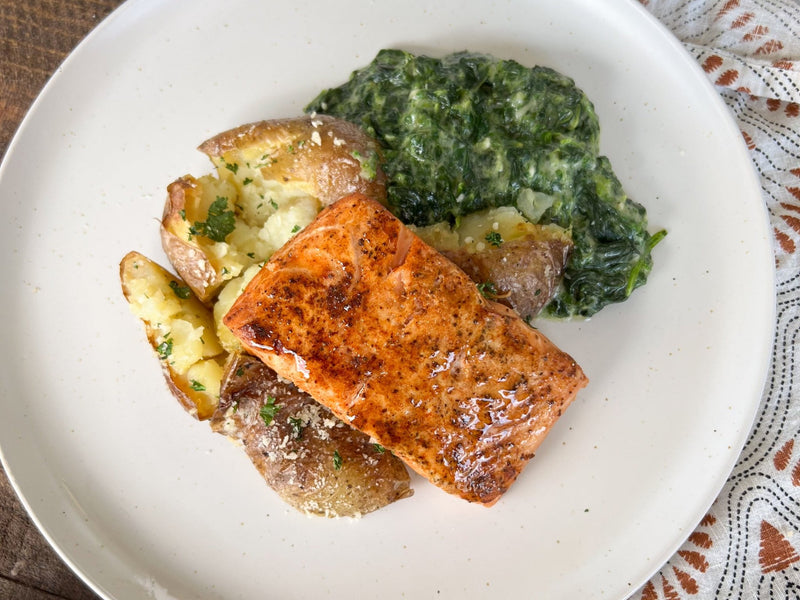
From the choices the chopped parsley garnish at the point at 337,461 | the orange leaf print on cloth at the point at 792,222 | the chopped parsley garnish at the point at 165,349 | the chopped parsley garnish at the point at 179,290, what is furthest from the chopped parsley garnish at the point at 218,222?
the orange leaf print on cloth at the point at 792,222

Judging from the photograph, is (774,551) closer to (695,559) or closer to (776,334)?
(695,559)

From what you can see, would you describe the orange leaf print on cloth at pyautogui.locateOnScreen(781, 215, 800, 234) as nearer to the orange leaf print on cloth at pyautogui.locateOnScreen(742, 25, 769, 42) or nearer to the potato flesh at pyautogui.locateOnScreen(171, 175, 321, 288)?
the orange leaf print on cloth at pyautogui.locateOnScreen(742, 25, 769, 42)

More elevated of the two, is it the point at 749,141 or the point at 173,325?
the point at 749,141

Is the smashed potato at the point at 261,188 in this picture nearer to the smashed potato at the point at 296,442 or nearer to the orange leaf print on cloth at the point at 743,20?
the smashed potato at the point at 296,442

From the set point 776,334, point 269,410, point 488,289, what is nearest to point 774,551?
point 776,334

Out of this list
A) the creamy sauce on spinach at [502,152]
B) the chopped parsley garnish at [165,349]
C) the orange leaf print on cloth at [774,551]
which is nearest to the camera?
the chopped parsley garnish at [165,349]

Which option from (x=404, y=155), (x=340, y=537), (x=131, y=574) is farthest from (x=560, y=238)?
(x=131, y=574)

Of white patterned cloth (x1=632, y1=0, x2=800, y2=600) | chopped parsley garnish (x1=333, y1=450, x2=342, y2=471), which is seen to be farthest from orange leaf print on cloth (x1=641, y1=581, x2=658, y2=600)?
chopped parsley garnish (x1=333, y1=450, x2=342, y2=471)

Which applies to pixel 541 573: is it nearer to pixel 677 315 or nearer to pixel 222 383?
pixel 677 315
